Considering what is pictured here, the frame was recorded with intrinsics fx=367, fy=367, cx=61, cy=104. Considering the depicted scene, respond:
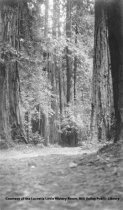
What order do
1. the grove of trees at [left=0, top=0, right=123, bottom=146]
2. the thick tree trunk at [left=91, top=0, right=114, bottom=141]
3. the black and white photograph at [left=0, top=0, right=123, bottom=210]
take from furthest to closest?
the thick tree trunk at [left=91, top=0, right=114, bottom=141] < the grove of trees at [left=0, top=0, right=123, bottom=146] < the black and white photograph at [left=0, top=0, right=123, bottom=210]

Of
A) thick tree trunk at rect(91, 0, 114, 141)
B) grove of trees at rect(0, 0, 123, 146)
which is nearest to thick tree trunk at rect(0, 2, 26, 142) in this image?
grove of trees at rect(0, 0, 123, 146)

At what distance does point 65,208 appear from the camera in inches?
160

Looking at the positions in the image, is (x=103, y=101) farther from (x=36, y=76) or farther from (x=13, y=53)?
(x=36, y=76)

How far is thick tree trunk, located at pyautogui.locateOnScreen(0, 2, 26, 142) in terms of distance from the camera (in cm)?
1345

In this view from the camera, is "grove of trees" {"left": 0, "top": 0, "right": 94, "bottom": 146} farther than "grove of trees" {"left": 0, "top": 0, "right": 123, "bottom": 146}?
Yes

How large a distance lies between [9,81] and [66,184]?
9204mm

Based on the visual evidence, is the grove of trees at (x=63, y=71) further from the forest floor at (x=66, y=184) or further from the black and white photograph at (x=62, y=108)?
the forest floor at (x=66, y=184)

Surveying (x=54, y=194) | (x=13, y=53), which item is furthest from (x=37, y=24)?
(x=54, y=194)

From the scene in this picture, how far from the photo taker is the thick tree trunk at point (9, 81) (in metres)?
13.4

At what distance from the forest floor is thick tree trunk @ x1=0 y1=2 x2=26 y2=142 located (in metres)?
6.51

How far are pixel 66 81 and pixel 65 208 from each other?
68.8 ft

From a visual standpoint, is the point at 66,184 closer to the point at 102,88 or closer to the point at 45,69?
the point at 102,88

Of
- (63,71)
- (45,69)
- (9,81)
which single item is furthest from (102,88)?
(63,71)

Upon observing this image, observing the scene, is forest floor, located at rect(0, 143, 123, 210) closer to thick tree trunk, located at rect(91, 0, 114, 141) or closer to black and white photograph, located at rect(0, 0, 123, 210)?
black and white photograph, located at rect(0, 0, 123, 210)
